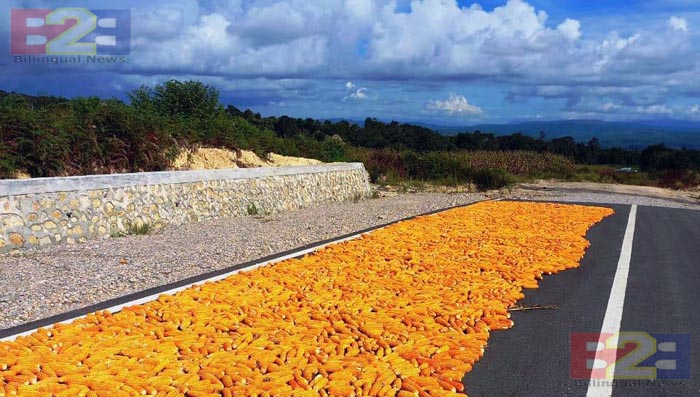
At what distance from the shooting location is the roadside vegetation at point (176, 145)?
Answer: 11.8m

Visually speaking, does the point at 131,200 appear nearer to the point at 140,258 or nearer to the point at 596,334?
the point at 140,258

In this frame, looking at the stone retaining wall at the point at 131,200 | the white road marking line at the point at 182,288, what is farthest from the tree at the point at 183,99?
the white road marking line at the point at 182,288

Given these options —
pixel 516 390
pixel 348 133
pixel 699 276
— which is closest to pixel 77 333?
pixel 516 390

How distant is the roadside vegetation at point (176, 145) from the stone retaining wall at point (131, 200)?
1.86 meters

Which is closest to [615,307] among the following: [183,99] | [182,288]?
[182,288]

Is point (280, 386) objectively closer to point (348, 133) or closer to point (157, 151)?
point (157, 151)

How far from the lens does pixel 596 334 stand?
18.0 ft

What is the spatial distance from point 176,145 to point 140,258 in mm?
7636

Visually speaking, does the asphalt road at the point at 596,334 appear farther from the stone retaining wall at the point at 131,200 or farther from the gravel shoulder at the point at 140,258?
the stone retaining wall at the point at 131,200

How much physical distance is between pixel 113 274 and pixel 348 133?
41334mm

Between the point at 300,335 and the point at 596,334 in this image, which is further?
the point at 596,334

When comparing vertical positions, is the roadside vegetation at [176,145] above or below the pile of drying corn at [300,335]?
above

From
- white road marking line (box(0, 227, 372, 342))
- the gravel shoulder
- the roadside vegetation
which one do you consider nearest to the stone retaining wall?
the gravel shoulder

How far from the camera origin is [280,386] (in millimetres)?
4148
